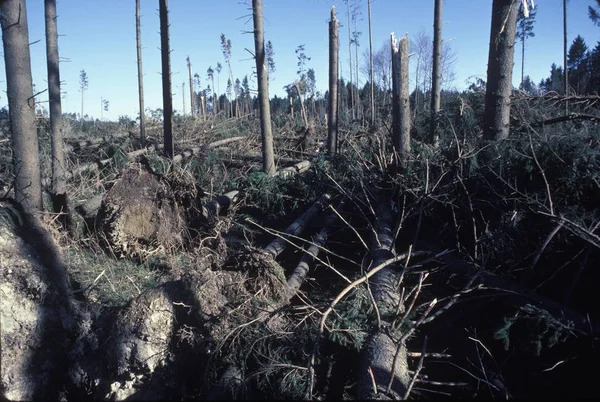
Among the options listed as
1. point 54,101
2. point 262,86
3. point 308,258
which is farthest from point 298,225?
point 54,101

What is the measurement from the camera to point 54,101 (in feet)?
32.6

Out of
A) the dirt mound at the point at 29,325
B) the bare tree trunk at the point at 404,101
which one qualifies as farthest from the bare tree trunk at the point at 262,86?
the dirt mound at the point at 29,325

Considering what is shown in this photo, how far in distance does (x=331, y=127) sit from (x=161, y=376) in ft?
36.3

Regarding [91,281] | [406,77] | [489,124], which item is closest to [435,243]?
[489,124]

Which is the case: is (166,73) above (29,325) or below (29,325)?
above

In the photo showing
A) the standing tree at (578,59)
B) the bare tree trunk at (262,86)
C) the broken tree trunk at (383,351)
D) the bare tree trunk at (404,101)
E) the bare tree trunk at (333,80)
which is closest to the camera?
the broken tree trunk at (383,351)

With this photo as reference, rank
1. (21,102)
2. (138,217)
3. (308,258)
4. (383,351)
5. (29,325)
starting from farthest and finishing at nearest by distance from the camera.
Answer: (138,217) < (21,102) < (308,258) < (29,325) < (383,351)

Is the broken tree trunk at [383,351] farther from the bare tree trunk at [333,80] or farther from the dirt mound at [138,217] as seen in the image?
the bare tree trunk at [333,80]

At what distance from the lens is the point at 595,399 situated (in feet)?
10.5

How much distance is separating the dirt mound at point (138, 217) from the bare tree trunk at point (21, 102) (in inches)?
38.0

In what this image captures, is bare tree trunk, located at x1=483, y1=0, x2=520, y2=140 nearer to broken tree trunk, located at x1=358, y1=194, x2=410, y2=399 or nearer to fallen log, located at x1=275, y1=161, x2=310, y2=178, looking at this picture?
broken tree trunk, located at x1=358, y1=194, x2=410, y2=399

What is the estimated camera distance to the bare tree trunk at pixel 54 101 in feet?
28.9

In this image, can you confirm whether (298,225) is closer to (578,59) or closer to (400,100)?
(400,100)

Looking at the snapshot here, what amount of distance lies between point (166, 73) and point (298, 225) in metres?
7.25
